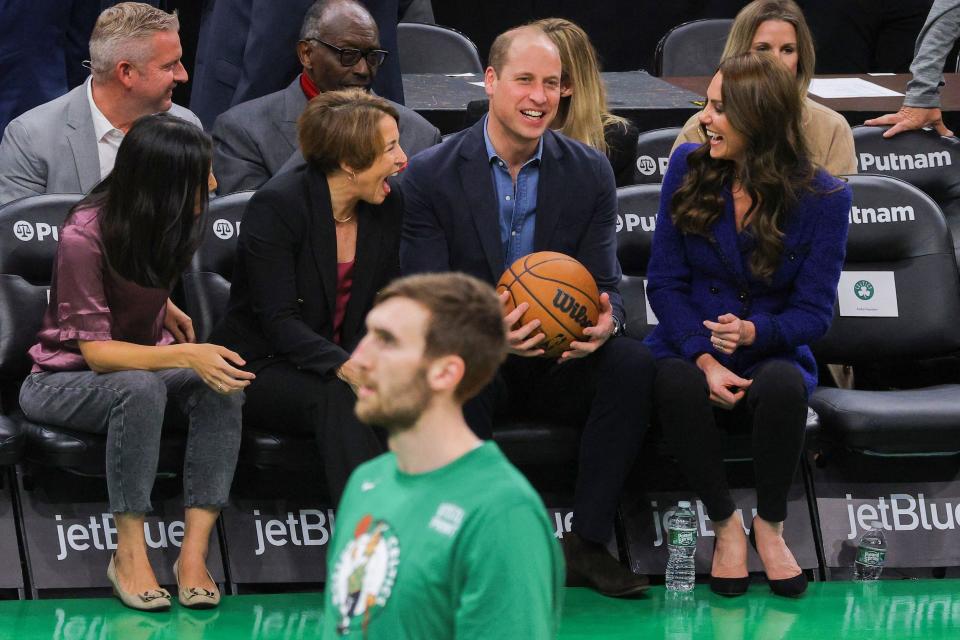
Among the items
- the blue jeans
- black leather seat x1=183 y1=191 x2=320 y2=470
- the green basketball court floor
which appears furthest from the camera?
black leather seat x1=183 y1=191 x2=320 y2=470

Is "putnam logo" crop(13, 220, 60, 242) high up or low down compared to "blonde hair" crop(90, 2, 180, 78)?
down

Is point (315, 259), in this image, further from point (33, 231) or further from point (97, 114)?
point (97, 114)

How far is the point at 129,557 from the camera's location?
13.2 feet

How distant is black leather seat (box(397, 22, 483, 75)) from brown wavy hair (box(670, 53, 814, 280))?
2877 mm

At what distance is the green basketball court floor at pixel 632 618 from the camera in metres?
3.84

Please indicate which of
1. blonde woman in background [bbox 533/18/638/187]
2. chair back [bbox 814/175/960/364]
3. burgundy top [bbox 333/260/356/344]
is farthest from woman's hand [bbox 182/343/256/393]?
chair back [bbox 814/175/960/364]

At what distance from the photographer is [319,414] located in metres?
4.05

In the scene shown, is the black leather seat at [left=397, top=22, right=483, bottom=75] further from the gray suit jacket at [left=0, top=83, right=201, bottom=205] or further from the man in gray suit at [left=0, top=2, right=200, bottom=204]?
the gray suit jacket at [left=0, top=83, right=201, bottom=205]

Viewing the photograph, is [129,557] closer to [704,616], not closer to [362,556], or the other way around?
[704,616]

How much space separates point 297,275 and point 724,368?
127 centimetres

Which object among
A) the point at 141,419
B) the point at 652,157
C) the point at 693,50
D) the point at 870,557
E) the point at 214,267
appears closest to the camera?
the point at 141,419

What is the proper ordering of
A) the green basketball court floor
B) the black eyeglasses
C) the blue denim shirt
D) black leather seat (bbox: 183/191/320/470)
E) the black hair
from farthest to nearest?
the black eyeglasses, black leather seat (bbox: 183/191/320/470), the blue denim shirt, the black hair, the green basketball court floor

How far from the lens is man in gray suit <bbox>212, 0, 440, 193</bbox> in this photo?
17.1 feet

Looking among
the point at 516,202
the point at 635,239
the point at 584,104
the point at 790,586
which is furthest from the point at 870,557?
the point at 584,104
